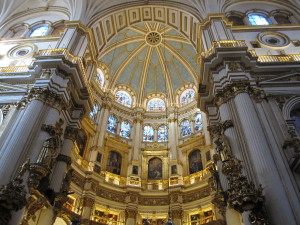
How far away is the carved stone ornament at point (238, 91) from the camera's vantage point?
12.4 metres

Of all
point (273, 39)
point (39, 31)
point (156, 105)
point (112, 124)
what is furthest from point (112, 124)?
point (273, 39)

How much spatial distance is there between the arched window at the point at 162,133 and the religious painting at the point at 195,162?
3691 millimetres

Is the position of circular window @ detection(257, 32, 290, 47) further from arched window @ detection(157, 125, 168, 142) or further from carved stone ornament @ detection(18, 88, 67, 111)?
carved stone ornament @ detection(18, 88, 67, 111)

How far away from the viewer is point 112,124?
89.1 ft

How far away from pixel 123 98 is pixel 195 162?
11864 millimetres

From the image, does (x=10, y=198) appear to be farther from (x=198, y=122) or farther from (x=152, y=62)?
(x=152, y=62)

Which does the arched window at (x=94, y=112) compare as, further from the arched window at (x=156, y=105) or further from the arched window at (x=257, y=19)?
the arched window at (x=257, y=19)

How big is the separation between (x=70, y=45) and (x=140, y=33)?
13.8 m

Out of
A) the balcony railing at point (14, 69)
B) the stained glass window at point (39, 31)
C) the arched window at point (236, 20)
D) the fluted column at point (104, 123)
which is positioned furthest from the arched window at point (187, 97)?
the balcony railing at point (14, 69)

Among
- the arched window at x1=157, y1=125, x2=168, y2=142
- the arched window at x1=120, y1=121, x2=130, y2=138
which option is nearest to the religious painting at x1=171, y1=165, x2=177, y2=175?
the arched window at x1=157, y1=125, x2=168, y2=142

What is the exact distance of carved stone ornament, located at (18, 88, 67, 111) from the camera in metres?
13.2

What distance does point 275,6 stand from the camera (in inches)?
871

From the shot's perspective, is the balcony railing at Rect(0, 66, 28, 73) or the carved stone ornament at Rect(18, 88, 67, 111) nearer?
the carved stone ornament at Rect(18, 88, 67, 111)

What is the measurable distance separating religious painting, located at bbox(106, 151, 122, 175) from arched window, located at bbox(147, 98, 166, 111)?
25.3 ft
